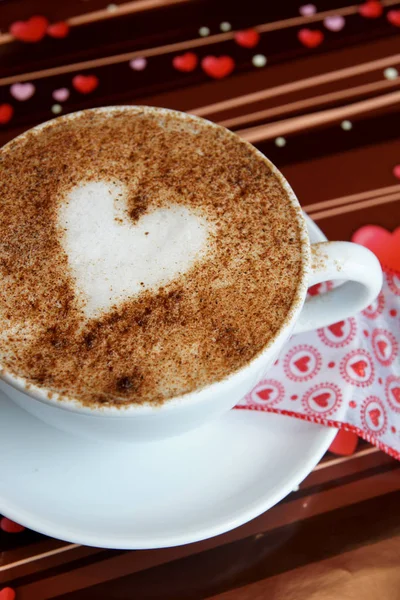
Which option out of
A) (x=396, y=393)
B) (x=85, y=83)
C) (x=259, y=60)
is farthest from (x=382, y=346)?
(x=85, y=83)

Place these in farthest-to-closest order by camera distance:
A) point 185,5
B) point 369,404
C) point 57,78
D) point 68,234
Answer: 1. point 185,5
2. point 57,78
3. point 369,404
4. point 68,234

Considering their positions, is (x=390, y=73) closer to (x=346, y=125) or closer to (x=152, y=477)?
(x=346, y=125)

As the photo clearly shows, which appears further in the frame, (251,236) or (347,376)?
(347,376)

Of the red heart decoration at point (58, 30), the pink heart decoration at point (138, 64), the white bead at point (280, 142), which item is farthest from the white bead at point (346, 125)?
the red heart decoration at point (58, 30)

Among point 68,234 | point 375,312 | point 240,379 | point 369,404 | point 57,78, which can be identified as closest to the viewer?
point 240,379

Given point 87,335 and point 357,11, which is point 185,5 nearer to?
point 357,11

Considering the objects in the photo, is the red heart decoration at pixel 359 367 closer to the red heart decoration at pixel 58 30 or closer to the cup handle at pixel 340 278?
the cup handle at pixel 340 278

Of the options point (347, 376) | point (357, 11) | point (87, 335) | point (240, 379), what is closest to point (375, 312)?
point (347, 376)

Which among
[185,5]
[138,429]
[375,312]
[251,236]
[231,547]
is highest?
[185,5]
